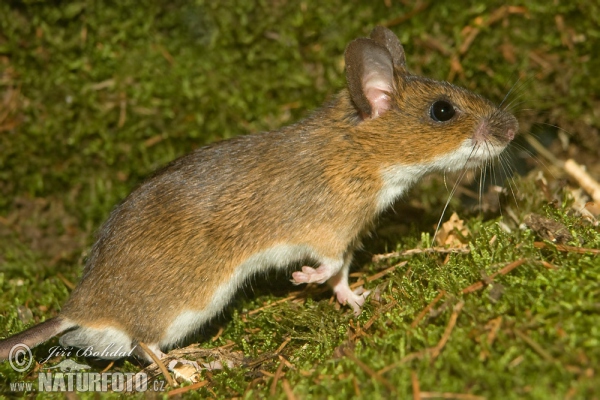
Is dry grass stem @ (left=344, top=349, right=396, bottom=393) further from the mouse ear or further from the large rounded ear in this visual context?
the large rounded ear

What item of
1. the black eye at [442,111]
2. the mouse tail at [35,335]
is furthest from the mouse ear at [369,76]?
the mouse tail at [35,335]

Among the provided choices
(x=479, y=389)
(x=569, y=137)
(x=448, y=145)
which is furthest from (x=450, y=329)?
(x=569, y=137)

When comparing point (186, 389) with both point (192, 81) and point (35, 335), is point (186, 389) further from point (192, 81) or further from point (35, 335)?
point (192, 81)

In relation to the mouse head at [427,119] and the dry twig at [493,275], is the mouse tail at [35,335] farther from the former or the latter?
the dry twig at [493,275]

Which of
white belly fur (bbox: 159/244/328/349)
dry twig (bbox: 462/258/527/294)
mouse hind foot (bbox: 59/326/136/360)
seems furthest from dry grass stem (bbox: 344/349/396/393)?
mouse hind foot (bbox: 59/326/136/360)

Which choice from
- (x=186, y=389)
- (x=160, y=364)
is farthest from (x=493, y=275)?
(x=160, y=364)

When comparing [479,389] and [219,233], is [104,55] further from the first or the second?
[479,389]
